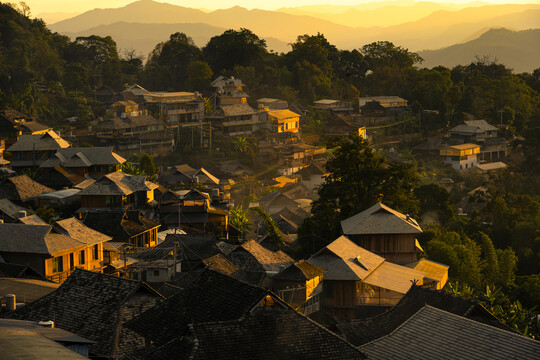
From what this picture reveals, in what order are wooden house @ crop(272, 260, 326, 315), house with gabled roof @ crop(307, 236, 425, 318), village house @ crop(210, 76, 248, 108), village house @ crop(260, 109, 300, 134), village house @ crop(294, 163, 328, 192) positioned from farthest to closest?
1. village house @ crop(210, 76, 248, 108)
2. village house @ crop(260, 109, 300, 134)
3. village house @ crop(294, 163, 328, 192)
4. house with gabled roof @ crop(307, 236, 425, 318)
5. wooden house @ crop(272, 260, 326, 315)

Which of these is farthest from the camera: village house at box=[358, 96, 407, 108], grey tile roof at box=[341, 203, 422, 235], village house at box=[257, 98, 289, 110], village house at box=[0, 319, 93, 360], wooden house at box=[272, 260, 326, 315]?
village house at box=[358, 96, 407, 108]

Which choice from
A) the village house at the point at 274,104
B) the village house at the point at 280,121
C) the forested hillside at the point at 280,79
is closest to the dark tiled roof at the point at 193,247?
the forested hillside at the point at 280,79

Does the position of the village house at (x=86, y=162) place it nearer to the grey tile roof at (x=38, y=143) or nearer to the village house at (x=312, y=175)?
the grey tile roof at (x=38, y=143)

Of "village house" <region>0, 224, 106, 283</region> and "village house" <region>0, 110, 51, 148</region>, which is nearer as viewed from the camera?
"village house" <region>0, 224, 106, 283</region>

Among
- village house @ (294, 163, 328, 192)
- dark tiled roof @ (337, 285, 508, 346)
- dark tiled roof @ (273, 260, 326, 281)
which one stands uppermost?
dark tiled roof @ (337, 285, 508, 346)

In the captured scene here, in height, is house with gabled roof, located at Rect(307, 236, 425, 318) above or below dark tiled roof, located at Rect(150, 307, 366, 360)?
below

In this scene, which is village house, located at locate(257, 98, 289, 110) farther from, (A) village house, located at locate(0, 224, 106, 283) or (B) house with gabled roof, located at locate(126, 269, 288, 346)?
(B) house with gabled roof, located at locate(126, 269, 288, 346)

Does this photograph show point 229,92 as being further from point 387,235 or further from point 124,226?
point 387,235

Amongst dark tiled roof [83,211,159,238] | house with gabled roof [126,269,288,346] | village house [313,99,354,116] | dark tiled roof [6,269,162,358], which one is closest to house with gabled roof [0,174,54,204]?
dark tiled roof [83,211,159,238]
